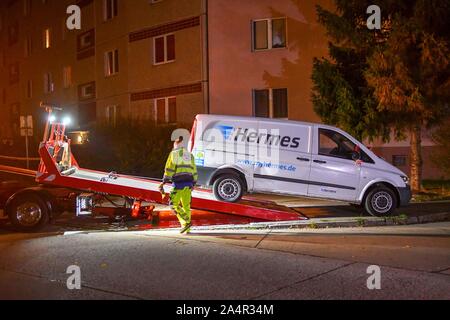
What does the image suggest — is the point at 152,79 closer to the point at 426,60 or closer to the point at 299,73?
the point at 299,73

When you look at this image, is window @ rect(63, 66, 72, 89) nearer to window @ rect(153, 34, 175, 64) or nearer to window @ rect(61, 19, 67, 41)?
window @ rect(61, 19, 67, 41)

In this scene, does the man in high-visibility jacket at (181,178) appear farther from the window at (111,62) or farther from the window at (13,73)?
the window at (13,73)

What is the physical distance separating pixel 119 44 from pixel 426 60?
48.6 ft

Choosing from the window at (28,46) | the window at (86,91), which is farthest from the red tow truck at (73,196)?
the window at (28,46)

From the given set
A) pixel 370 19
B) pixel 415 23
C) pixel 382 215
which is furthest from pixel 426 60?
pixel 382 215

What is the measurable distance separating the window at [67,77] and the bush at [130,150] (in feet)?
38.4

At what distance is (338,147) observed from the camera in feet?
39.8

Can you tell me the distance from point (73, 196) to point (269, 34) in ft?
41.2

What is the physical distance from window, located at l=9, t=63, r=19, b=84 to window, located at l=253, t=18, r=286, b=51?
2327 cm

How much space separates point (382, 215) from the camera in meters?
12.2

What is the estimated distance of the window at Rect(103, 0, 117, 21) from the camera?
1045 inches

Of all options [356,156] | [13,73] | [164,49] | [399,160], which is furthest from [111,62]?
[356,156]

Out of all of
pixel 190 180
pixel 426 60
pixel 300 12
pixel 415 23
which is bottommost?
pixel 190 180

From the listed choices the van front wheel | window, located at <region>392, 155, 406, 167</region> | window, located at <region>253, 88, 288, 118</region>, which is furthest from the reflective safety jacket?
window, located at <region>392, 155, 406, 167</region>
